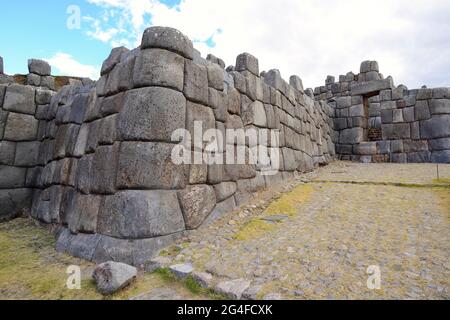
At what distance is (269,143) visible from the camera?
5523 mm

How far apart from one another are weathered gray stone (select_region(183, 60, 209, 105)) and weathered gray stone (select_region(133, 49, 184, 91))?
0.50 ft

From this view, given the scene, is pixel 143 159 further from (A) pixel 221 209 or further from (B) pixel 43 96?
(B) pixel 43 96

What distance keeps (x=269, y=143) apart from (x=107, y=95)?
125 inches

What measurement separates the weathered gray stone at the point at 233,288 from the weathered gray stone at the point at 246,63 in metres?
4.08

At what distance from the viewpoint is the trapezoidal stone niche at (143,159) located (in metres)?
2.93

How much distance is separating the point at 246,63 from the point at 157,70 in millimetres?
2474

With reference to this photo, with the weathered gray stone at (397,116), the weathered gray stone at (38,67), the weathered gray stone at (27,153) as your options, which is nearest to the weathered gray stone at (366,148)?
the weathered gray stone at (397,116)

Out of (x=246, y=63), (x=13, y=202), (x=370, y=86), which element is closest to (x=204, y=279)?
(x=246, y=63)

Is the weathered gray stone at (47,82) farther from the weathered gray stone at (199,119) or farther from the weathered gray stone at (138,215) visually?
the weathered gray stone at (138,215)

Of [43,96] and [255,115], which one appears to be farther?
[43,96]

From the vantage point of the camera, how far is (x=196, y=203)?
341 cm

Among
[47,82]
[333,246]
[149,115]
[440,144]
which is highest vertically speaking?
[47,82]

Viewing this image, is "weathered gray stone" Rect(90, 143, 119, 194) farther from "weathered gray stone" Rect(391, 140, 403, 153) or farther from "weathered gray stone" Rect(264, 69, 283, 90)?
"weathered gray stone" Rect(391, 140, 403, 153)
